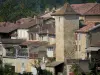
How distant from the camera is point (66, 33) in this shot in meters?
62.9

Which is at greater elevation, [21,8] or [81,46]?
[21,8]

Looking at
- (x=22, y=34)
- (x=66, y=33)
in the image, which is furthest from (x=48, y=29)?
(x=66, y=33)

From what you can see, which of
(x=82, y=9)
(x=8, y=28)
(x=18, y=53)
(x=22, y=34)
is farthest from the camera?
(x=8, y=28)

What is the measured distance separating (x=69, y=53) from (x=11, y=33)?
58.6ft

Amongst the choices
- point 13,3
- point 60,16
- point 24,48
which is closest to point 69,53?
point 60,16

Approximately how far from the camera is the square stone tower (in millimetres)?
62406

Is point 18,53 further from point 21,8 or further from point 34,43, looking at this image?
point 21,8

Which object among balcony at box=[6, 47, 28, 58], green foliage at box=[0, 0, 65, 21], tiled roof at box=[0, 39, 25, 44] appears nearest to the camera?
balcony at box=[6, 47, 28, 58]

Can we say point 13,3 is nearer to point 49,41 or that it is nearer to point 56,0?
point 56,0

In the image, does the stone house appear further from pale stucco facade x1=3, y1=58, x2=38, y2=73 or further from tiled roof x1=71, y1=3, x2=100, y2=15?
tiled roof x1=71, y1=3, x2=100, y2=15

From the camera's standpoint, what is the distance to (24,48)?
69.0 m

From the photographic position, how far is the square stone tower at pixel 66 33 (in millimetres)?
62406

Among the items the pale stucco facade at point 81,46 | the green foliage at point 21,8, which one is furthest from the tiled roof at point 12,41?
the green foliage at point 21,8

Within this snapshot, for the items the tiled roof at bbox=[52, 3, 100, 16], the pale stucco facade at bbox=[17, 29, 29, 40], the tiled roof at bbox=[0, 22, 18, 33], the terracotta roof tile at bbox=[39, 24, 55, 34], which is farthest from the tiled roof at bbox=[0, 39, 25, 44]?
the tiled roof at bbox=[52, 3, 100, 16]
